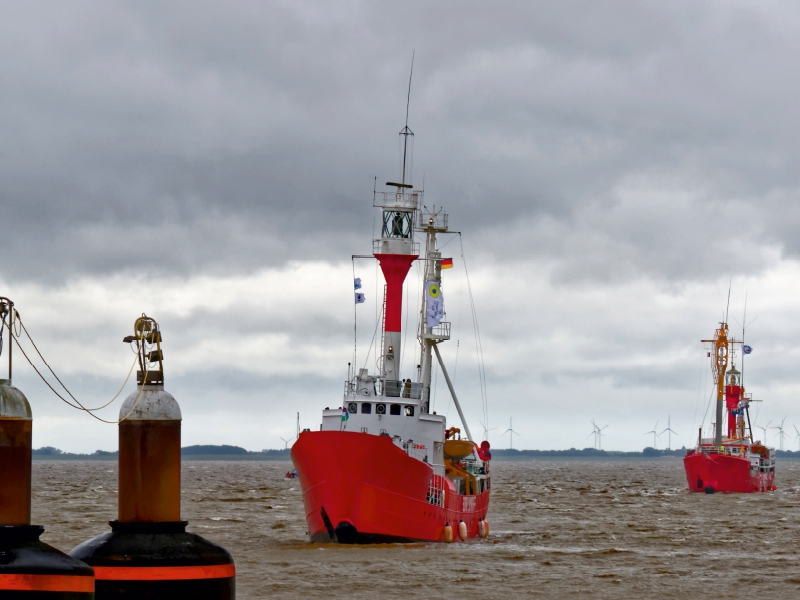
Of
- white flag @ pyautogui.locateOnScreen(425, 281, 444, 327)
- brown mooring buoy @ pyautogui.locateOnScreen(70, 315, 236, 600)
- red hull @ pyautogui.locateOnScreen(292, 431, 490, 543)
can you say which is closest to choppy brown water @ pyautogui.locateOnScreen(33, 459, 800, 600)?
red hull @ pyautogui.locateOnScreen(292, 431, 490, 543)

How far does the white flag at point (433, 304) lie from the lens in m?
56.8

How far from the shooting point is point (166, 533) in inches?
554

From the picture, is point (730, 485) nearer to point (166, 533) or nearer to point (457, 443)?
point (457, 443)

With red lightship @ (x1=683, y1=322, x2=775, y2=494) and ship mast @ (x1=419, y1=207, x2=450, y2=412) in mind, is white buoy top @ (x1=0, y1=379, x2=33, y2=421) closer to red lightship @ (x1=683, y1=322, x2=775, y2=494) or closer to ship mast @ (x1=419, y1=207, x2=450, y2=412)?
ship mast @ (x1=419, y1=207, x2=450, y2=412)

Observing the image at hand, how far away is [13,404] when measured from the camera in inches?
513

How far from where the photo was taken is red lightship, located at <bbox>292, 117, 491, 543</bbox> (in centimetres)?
4356

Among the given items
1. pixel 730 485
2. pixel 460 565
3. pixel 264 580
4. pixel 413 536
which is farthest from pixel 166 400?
pixel 730 485

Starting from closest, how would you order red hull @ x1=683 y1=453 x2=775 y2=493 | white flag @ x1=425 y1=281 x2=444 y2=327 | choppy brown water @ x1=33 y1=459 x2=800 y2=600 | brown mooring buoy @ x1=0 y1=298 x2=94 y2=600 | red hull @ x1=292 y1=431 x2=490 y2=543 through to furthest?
1. brown mooring buoy @ x1=0 y1=298 x2=94 y2=600
2. choppy brown water @ x1=33 y1=459 x2=800 y2=600
3. red hull @ x1=292 y1=431 x2=490 y2=543
4. white flag @ x1=425 y1=281 x2=444 y2=327
5. red hull @ x1=683 y1=453 x2=775 y2=493

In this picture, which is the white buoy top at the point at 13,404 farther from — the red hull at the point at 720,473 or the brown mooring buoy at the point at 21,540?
the red hull at the point at 720,473

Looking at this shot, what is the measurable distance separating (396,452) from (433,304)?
48.3 feet

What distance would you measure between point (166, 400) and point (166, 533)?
1566 millimetres

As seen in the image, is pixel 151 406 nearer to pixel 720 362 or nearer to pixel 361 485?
pixel 361 485

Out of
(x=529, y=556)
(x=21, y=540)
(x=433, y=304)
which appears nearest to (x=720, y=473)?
(x=433, y=304)

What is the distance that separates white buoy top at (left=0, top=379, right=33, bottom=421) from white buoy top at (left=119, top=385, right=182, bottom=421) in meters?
1.34
